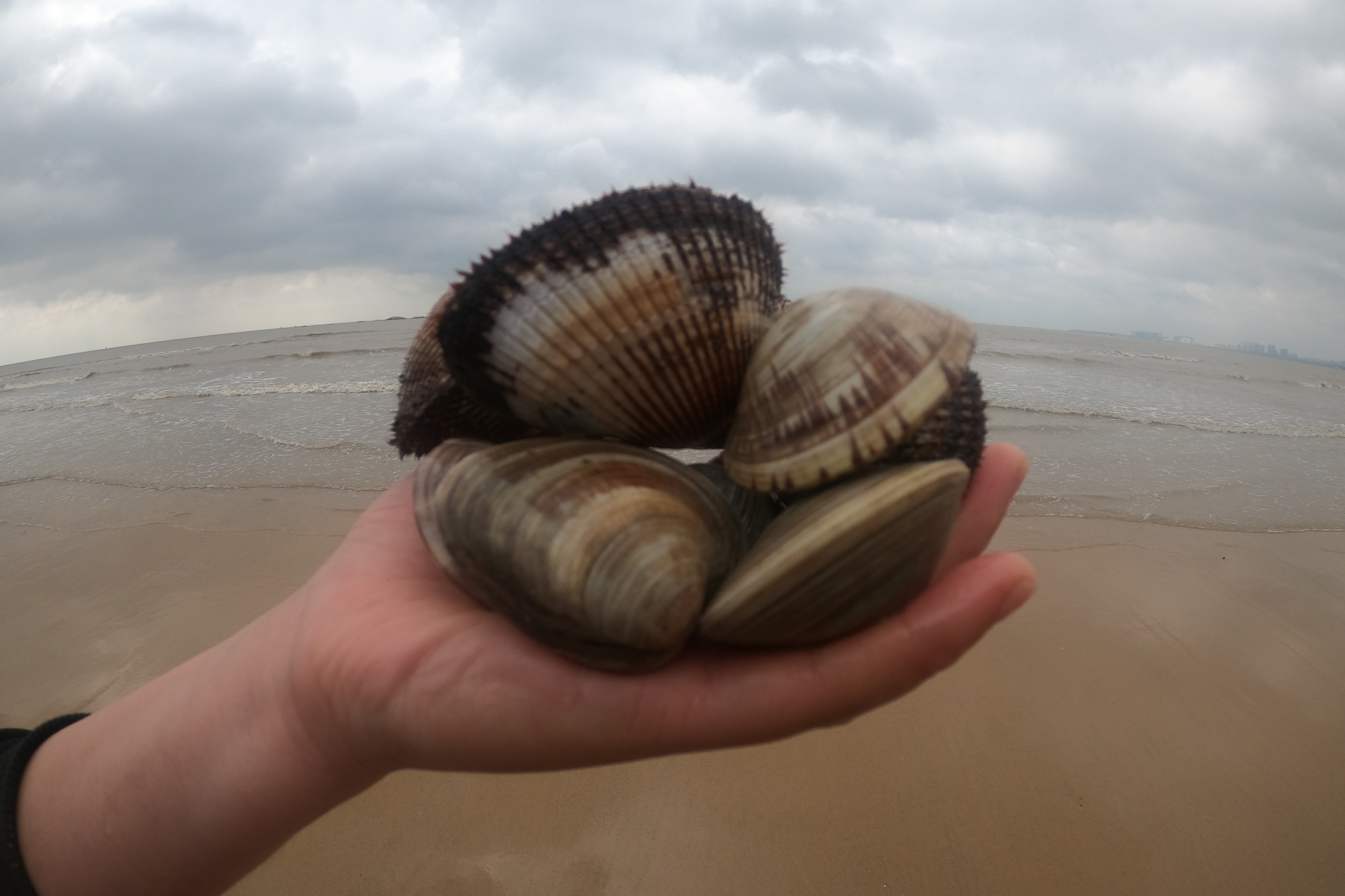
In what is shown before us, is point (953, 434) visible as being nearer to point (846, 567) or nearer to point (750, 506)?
point (750, 506)

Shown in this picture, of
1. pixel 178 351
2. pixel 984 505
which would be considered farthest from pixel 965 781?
pixel 178 351

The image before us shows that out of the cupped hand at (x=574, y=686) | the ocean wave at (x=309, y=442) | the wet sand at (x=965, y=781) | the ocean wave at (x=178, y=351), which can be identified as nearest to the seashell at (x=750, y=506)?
the cupped hand at (x=574, y=686)

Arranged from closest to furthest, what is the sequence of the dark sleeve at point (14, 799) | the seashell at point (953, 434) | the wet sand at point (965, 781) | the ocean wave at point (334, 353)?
1. the dark sleeve at point (14, 799)
2. the seashell at point (953, 434)
3. the wet sand at point (965, 781)
4. the ocean wave at point (334, 353)

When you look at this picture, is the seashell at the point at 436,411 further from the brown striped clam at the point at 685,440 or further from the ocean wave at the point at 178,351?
the ocean wave at the point at 178,351

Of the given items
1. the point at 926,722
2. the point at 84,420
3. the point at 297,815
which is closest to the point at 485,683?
the point at 297,815

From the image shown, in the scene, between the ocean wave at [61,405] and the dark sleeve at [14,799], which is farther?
the ocean wave at [61,405]

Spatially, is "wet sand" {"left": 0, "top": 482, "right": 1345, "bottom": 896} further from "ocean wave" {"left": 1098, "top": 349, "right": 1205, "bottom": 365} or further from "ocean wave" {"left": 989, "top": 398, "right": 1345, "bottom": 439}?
"ocean wave" {"left": 1098, "top": 349, "right": 1205, "bottom": 365}

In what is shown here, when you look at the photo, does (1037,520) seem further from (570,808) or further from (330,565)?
(330,565)
